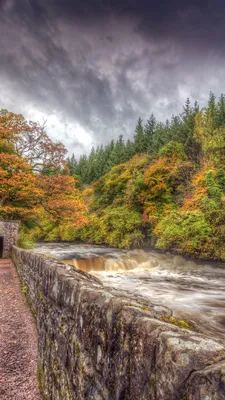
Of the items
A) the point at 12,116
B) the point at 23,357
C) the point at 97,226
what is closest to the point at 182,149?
the point at 97,226

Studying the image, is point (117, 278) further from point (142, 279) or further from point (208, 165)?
point (208, 165)

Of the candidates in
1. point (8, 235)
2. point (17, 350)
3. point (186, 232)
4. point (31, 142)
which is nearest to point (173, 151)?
point (186, 232)

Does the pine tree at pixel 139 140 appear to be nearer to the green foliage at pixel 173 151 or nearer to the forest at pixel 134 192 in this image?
the forest at pixel 134 192

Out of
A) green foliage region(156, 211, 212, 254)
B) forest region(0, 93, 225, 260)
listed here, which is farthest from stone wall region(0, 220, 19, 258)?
green foliage region(156, 211, 212, 254)

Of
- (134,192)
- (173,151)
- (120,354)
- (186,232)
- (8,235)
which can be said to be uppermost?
(173,151)

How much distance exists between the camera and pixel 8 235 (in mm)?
13891

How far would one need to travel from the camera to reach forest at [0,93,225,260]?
53.4ft

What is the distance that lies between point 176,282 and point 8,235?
10.1 m

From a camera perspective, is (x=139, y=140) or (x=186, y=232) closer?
(x=186, y=232)

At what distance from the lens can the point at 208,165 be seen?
1062 inches

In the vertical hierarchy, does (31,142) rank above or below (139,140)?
below

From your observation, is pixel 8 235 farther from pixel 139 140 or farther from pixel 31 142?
pixel 139 140

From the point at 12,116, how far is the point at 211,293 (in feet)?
56.2

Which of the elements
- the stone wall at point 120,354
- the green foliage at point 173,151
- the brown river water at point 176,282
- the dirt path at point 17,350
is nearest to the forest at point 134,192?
the green foliage at point 173,151
